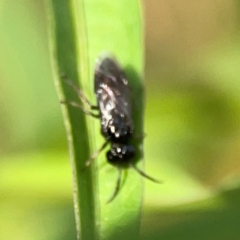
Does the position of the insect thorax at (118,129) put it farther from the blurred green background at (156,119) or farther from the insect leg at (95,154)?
the blurred green background at (156,119)

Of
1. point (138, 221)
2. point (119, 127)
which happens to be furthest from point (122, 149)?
point (138, 221)

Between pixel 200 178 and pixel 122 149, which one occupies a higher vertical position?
pixel 122 149

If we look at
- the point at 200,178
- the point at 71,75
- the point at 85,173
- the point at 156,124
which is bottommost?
the point at 200,178

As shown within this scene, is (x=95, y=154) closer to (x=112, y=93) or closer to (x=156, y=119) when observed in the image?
(x=112, y=93)

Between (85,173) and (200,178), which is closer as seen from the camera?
(85,173)

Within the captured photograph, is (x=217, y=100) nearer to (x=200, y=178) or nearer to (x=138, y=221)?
(x=200, y=178)

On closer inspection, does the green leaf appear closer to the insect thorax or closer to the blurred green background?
the insect thorax

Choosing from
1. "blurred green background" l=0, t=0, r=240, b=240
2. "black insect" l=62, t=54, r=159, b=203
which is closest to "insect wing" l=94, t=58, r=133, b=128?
"black insect" l=62, t=54, r=159, b=203
